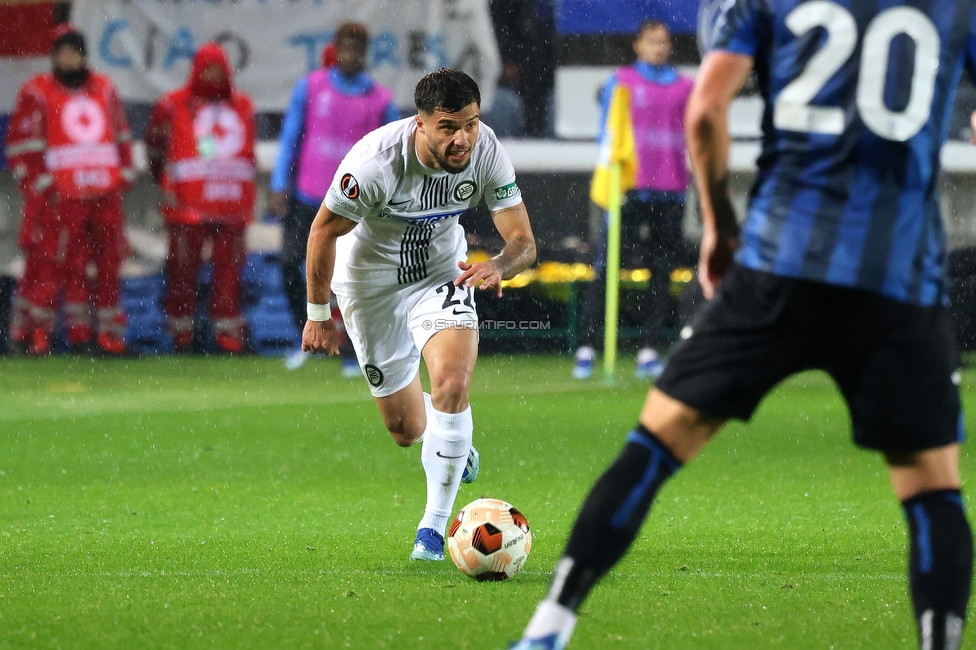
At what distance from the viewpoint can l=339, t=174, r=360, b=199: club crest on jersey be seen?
192 inches

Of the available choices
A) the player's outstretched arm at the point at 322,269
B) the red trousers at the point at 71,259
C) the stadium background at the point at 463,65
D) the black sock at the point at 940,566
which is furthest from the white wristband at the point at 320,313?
the red trousers at the point at 71,259

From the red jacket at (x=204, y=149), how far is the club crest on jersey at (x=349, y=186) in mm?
7082

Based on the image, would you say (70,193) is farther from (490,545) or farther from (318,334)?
(490,545)

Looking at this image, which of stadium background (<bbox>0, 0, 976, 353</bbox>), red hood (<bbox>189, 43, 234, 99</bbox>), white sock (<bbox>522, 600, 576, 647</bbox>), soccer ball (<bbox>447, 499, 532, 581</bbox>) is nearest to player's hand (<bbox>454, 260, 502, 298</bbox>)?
soccer ball (<bbox>447, 499, 532, 581</bbox>)

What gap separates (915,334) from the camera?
2818 millimetres

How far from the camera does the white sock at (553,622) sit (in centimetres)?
281

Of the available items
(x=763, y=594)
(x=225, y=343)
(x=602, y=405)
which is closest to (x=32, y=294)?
(x=225, y=343)

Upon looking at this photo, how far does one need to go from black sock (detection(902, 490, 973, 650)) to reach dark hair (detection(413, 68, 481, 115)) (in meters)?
2.26

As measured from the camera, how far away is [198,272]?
12047 mm

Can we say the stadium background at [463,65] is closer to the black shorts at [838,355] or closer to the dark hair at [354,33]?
the dark hair at [354,33]

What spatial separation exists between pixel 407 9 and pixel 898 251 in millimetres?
10096

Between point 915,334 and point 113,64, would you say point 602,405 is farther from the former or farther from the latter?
point 915,334

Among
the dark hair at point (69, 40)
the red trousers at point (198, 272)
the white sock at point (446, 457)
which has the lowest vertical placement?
the red trousers at point (198, 272)

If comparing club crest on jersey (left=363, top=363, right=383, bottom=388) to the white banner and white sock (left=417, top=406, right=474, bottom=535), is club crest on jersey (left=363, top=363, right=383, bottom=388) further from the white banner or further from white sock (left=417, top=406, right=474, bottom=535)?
the white banner
